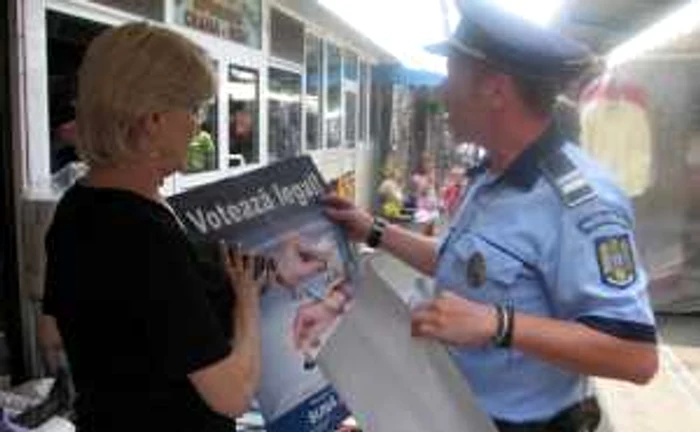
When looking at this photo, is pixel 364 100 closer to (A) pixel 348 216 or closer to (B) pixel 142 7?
(B) pixel 142 7

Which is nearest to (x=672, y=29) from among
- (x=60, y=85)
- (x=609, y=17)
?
(x=60, y=85)

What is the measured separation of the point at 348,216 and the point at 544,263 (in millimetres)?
480

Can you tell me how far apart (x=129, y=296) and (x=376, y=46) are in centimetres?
1037

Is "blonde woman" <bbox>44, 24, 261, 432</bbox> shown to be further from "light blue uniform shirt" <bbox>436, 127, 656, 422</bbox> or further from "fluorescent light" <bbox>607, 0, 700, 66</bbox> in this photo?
"fluorescent light" <bbox>607, 0, 700, 66</bbox>

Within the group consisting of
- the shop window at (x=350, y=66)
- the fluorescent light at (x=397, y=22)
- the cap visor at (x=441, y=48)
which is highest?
the fluorescent light at (x=397, y=22)

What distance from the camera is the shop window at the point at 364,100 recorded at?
12.5 m

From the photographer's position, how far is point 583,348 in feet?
5.09

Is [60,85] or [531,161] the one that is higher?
[60,85]

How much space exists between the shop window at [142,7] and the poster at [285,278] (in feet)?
6.94

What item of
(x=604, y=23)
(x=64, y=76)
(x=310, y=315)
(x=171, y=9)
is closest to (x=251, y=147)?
(x=171, y=9)

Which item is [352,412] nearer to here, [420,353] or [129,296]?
[420,353]

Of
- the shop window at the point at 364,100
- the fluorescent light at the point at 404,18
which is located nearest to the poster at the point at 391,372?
the fluorescent light at the point at 404,18

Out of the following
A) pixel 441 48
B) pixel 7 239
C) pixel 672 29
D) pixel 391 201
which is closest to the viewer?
pixel 441 48

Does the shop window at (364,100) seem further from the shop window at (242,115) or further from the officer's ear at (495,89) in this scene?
the officer's ear at (495,89)
